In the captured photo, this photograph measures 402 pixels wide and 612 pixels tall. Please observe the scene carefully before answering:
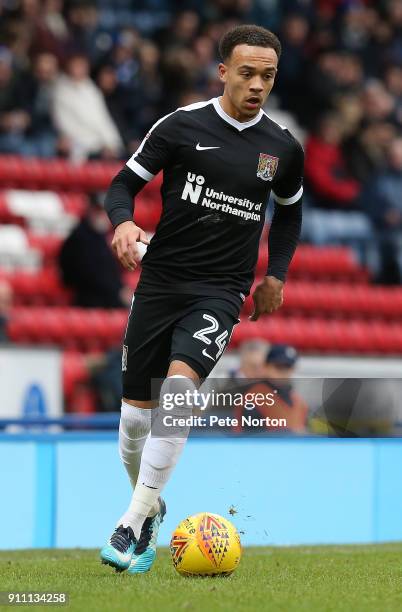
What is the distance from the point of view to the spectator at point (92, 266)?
42.0 ft

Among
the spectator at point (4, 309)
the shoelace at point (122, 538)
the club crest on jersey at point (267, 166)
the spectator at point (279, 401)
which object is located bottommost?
the spectator at point (4, 309)

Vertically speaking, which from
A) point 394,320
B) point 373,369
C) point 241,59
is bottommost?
point 394,320

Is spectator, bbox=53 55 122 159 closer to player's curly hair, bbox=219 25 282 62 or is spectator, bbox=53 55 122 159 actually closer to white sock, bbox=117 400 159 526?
player's curly hair, bbox=219 25 282 62

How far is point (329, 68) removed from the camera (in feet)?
57.1

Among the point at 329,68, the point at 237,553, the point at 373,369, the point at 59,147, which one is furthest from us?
the point at 329,68

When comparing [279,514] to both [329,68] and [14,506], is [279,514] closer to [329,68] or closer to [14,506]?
[14,506]

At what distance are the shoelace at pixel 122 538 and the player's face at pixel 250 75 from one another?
1911 mm

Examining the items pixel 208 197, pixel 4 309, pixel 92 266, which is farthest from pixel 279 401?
pixel 92 266

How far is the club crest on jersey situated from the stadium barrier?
8.27 feet

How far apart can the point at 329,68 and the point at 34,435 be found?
10.0 metres

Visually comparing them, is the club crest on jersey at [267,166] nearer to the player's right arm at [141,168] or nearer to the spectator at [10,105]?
the player's right arm at [141,168]

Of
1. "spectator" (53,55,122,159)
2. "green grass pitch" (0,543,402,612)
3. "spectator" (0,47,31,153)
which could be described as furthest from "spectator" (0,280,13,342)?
"green grass pitch" (0,543,402,612)

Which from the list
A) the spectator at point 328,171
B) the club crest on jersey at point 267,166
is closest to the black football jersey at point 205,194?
the club crest on jersey at point 267,166

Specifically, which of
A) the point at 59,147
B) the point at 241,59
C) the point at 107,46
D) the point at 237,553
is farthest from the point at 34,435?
the point at 107,46
